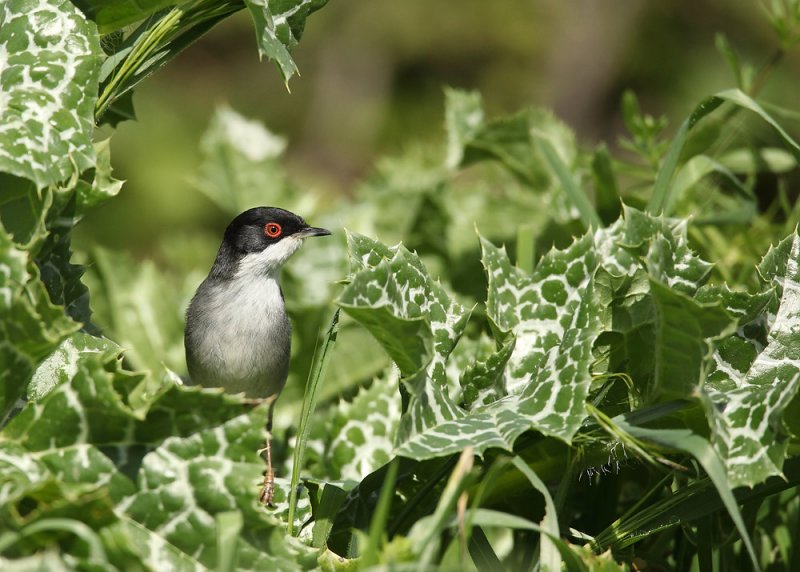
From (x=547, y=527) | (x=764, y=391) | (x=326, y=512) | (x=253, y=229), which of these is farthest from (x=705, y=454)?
(x=253, y=229)

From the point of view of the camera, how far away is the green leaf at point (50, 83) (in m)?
1.85

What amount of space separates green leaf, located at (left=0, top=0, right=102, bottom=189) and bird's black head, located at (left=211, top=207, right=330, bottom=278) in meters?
1.43

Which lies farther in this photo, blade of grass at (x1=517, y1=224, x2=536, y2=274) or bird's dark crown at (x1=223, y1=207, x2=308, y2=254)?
bird's dark crown at (x1=223, y1=207, x2=308, y2=254)

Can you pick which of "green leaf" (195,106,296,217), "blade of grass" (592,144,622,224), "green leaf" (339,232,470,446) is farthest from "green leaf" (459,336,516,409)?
"green leaf" (195,106,296,217)

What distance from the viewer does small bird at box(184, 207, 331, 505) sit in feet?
10.5

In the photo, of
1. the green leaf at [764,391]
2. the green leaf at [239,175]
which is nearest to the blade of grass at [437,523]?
the green leaf at [764,391]

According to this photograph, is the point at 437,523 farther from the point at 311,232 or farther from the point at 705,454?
the point at 311,232

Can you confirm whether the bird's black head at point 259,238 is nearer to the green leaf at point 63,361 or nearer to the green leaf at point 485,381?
the green leaf at point 63,361

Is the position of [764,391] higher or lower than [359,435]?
higher

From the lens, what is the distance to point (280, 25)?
6.83ft

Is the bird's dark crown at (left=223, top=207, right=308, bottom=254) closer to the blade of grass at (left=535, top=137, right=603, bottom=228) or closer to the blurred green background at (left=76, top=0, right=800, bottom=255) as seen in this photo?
the blade of grass at (left=535, top=137, right=603, bottom=228)

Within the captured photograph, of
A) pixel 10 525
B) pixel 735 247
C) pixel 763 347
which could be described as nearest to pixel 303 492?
pixel 10 525

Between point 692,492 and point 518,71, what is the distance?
26.3 feet

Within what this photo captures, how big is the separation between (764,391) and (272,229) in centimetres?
212
